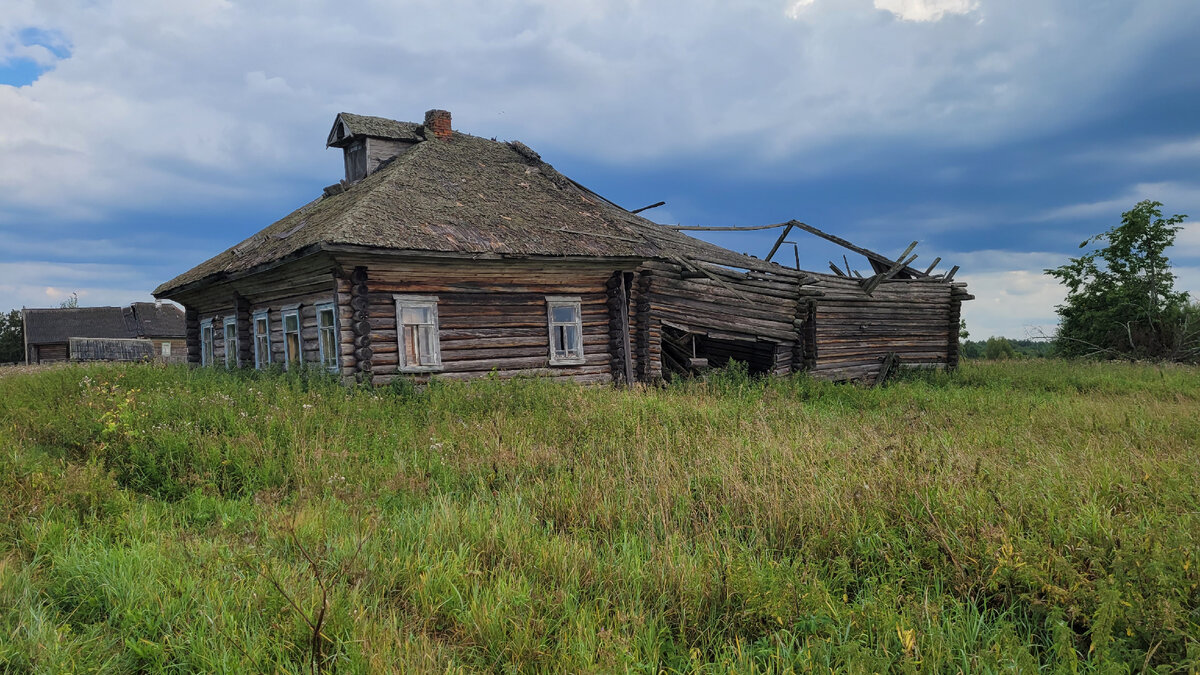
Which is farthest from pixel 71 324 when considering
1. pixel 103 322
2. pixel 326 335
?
pixel 326 335

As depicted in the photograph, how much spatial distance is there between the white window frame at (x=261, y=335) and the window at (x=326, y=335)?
3.06m

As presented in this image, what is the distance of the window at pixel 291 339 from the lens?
1465 centimetres

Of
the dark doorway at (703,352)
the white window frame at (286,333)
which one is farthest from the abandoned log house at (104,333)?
the dark doorway at (703,352)

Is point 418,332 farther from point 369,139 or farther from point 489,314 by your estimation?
point 369,139

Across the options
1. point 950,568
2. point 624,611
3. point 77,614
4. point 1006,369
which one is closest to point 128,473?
point 77,614

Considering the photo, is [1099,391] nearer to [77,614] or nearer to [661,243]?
[661,243]

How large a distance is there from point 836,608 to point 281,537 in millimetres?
3360

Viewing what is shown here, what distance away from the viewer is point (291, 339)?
15.0 m

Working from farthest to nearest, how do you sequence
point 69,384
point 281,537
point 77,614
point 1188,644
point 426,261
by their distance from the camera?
point 426,261
point 69,384
point 281,537
point 77,614
point 1188,644

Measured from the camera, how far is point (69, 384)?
37.9ft

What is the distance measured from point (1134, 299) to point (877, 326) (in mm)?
11914

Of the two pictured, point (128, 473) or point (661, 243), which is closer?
point (128, 473)

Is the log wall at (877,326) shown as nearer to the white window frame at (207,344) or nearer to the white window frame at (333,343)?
the white window frame at (333,343)

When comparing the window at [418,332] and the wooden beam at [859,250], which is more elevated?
the wooden beam at [859,250]
